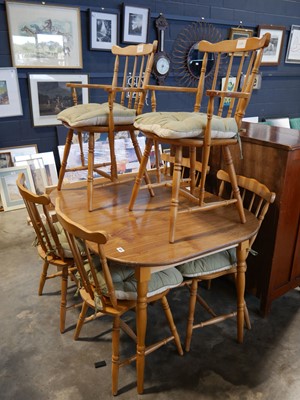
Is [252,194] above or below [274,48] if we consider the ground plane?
below

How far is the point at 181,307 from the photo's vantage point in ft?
7.07

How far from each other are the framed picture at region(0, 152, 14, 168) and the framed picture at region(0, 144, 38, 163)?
30mm

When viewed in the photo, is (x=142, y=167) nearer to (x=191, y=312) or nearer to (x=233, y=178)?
(x=233, y=178)

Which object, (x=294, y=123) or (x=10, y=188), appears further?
(x=294, y=123)

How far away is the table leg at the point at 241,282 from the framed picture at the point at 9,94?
2.78 m

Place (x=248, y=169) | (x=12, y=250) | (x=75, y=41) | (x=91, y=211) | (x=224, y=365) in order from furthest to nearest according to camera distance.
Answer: (x=75, y=41) → (x=12, y=250) → (x=248, y=169) → (x=91, y=211) → (x=224, y=365)

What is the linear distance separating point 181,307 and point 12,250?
1.48m

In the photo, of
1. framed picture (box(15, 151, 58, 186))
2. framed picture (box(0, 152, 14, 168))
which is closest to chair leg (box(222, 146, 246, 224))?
framed picture (box(15, 151, 58, 186))

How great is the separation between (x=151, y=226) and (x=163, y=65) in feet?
9.51

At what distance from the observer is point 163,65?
13.3ft

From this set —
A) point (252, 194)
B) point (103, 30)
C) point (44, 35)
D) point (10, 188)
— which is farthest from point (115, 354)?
point (103, 30)

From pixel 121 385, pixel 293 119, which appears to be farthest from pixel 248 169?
pixel 293 119

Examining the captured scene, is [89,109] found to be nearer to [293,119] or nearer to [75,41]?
[75,41]

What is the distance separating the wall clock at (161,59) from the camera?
3.90 meters
